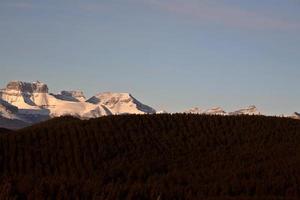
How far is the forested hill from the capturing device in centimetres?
2412

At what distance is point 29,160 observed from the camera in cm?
3125

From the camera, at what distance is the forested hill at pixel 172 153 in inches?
950

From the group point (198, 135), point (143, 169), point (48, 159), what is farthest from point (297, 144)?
point (48, 159)

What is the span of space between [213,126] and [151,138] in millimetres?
6718

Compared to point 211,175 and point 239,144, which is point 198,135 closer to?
point 239,144

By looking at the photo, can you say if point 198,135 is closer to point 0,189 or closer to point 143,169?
point 143,169

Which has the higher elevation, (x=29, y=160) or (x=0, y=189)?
(x=0, y=189)

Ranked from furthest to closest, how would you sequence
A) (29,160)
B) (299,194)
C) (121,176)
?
(29,160)
(121,176)
(299,194)

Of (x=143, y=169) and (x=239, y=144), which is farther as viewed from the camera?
(x=239, y=144)

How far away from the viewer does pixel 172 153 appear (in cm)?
3578

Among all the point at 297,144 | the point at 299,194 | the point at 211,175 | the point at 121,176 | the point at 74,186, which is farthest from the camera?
the point at 297,144

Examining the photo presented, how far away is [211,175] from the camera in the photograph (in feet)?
85.7

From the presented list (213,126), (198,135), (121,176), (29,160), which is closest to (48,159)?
(29,160)

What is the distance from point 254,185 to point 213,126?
22.2 meters
